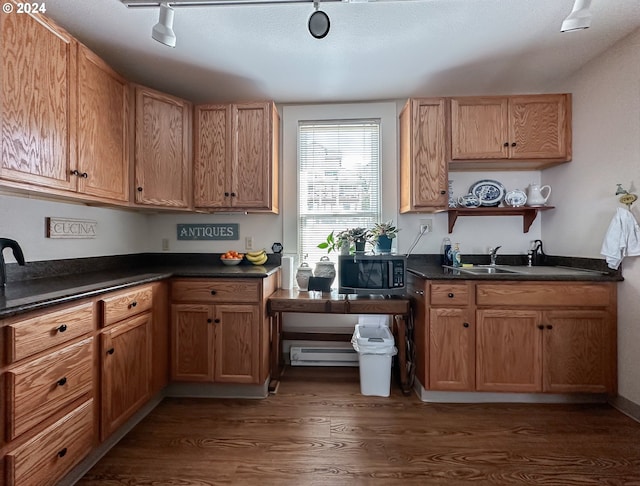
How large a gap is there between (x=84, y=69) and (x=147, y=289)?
4.49 feet

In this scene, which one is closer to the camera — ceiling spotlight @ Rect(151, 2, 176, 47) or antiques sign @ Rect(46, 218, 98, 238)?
ceiling spotlight @ Rect(151, 2, 176, 47)

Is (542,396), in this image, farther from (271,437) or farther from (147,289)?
(147,289)

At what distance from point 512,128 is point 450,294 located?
147cm

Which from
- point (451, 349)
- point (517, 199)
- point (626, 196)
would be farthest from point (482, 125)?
point (451, 349)

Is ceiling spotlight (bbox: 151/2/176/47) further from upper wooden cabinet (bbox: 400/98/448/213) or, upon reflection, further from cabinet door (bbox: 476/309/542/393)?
cabinet door (bbox: 476/309/542/393)

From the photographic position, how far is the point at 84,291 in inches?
54.8

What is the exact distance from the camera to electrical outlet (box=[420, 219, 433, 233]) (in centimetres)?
271

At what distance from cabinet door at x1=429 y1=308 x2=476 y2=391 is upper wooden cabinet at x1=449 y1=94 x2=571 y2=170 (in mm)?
1284

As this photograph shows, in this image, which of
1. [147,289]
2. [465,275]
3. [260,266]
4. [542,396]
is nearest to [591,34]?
[465,275]

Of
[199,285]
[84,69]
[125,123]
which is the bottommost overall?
[199,285]

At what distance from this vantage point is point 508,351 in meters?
2.02

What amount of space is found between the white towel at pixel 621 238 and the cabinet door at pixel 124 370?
10.0ft

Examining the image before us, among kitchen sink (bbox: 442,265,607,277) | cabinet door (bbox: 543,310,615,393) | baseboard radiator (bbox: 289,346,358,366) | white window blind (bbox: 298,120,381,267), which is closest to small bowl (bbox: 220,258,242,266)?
white window blind (bbox: 298,120,381,267)

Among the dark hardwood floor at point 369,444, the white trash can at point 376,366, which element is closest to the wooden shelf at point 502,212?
the white trash can at point 376,366
